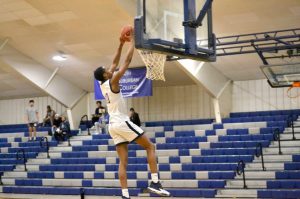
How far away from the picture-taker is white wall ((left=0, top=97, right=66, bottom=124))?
70.4 ft

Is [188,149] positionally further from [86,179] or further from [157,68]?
[157,68]

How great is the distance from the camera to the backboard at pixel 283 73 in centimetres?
1268

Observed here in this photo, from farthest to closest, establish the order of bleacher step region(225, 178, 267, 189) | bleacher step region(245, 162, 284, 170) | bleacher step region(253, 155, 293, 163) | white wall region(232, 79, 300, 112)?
white wall region(232, 79, 300, 112)
bleacher step region(253, 155, 293, 163)
bleacher step region(245, 162, 284, 170)
bleacher step region(225, 178, 267, 189)

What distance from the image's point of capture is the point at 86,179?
50.3ft

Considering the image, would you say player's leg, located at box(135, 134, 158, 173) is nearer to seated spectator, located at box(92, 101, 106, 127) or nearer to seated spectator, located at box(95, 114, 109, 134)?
seated spectator, located at box(92, 101, 106, 127)

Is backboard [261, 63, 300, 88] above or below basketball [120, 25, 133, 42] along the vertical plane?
above

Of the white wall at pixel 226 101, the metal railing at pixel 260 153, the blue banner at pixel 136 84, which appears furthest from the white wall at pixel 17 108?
the metal railing at pixel 260 153

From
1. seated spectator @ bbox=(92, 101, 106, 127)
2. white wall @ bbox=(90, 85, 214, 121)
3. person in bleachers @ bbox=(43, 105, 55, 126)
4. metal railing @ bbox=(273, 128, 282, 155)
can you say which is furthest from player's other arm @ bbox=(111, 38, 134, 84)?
person in bleachers @ bbox=(43, 105, 55, 126)

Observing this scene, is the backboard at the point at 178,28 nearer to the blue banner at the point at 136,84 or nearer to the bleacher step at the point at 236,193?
the bleacher step at the point at 236,193

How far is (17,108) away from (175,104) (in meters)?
7.75

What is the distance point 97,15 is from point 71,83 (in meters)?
6.26

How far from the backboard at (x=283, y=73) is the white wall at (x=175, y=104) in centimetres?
445

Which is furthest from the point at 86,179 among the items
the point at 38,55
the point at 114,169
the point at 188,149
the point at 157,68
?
the point at 157,68

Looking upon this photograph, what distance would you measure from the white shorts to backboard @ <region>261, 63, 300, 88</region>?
7.13 meters
